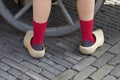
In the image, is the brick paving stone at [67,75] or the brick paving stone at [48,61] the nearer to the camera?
the brick paving stone at [67,75]

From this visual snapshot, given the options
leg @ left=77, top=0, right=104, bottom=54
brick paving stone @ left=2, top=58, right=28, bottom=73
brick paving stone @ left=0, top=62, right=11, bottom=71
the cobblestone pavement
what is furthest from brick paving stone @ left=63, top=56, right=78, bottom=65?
brick paving stone @ left=0, top=62, right=11, bottom=71

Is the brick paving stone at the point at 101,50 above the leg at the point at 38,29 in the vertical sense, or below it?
below

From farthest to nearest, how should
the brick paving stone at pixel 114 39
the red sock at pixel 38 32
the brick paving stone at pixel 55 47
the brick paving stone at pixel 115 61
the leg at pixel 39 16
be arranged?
the brick paving stone at pixel 114 39 → the brick paving stone at pixel 55 47 → the brick paving stone at pixel 115 61 → the red sock at pixel 38 32 → the leg at pixel 39 16

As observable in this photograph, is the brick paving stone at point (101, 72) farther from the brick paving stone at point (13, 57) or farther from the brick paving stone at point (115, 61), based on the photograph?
the brick paving stone at point (13, 57)

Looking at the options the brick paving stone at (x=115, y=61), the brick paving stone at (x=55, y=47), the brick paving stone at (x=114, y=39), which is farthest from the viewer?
the brick paving stone at (x=114, y=39)

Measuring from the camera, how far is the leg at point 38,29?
83.4 inches

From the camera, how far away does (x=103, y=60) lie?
7.70 feet

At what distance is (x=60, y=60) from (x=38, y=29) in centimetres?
29

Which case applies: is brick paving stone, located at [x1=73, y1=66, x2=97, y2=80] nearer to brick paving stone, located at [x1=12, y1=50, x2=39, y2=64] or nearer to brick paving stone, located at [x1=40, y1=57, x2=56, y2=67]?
brick paving stone, located at [x1=40, y1=57, x2=56, y2=67]

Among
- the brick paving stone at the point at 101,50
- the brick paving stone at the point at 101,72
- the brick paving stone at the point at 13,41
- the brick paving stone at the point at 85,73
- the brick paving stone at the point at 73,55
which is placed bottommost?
the brick paving stone at the point at 101,72

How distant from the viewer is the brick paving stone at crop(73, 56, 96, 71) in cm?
226

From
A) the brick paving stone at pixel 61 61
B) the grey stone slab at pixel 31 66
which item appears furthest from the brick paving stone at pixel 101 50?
the grey stone slab at pixel 31 66

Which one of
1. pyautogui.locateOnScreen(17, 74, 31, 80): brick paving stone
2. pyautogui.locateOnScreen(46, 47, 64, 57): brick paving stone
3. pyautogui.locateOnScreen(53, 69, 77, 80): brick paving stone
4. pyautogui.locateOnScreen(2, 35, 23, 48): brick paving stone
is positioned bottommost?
pyautogui.locateOnScreen(53, 69, 77, 80): brick paving stone

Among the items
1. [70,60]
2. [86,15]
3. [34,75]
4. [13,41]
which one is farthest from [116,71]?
[13,41]
